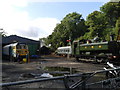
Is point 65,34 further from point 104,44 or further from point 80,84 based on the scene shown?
point 80,84

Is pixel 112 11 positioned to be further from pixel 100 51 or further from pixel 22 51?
pixel 22 51

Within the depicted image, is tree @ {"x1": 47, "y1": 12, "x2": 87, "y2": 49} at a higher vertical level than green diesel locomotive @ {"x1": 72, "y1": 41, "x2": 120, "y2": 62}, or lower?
higher

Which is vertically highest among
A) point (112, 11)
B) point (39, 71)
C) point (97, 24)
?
point (112, 11)

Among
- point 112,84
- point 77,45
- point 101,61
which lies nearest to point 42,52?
point 77,45

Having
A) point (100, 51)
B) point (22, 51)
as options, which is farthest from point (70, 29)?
point (100, 51)

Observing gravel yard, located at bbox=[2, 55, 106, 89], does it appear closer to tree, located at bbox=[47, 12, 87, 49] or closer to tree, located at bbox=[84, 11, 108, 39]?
tree, located at bbox=[84, 11, 108, 39]

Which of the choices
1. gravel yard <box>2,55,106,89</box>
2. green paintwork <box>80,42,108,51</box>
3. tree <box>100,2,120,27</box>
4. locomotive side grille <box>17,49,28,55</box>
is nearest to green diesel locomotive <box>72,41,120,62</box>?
green paintwork <box>80,42,108,51</box>

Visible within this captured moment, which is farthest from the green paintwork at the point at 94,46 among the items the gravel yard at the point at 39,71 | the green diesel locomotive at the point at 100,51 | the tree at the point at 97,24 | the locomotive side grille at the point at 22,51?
the tree at the point at 97,24

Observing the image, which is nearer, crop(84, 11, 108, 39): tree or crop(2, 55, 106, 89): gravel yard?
crop(2, 55, 106, 89): gravel yard

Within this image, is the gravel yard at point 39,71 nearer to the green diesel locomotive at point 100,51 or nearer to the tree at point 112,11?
the green diesel locomotive at point 100,51

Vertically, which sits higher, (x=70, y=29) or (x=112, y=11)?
(x=112, y=11)

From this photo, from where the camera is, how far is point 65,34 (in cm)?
5488

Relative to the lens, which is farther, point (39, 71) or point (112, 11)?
point (112, 11)

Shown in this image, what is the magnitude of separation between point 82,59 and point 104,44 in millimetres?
4674
